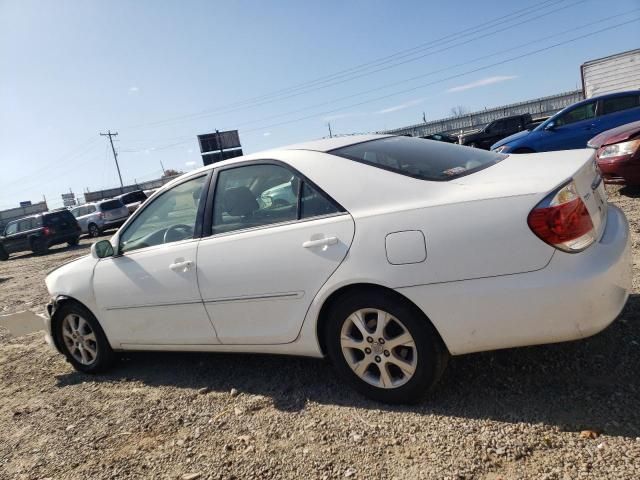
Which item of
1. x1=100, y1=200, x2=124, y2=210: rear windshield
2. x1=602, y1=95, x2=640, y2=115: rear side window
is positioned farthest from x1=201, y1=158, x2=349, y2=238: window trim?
x1=100, y1=200, x2=124, y2=210: rear windshield

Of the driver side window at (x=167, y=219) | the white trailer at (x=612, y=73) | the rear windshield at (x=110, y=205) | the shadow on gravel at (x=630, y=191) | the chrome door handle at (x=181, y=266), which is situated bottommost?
the shadow on gravel at (x=630, y=191)

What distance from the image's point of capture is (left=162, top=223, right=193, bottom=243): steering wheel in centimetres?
353

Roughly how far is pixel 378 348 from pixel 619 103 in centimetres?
1007

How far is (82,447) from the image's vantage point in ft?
10.2

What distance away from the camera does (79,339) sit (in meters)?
4.27

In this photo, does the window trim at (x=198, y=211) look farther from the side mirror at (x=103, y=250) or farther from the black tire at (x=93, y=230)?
the black tire at (x=93, y=230)

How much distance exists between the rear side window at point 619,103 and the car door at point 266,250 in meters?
9.50

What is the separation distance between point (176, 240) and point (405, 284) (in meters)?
1.80

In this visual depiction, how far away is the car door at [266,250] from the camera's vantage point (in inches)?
111

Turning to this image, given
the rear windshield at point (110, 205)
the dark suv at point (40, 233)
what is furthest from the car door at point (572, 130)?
the rear windshield at point (110, 205)

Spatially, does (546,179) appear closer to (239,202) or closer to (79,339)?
(239,202)

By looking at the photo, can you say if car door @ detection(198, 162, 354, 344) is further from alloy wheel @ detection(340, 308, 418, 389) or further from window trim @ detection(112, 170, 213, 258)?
alloy wheel @ detection(340, 308, 418, 389)

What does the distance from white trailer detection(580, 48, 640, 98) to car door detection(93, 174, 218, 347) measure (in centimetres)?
2116

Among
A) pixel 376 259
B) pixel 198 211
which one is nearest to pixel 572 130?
pixel 198 211
